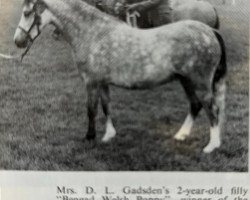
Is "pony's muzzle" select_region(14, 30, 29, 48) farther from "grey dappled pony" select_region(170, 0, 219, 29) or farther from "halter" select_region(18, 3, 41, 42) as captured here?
"grey dappled pony" select_region(170, 0, 219, 29)

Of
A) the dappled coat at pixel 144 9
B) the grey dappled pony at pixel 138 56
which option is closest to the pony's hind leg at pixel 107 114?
the grey dappled pony at pixel 138 56

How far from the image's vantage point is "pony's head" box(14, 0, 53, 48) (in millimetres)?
852

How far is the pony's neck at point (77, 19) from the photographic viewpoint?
0.84m

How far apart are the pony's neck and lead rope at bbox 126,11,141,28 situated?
17mm

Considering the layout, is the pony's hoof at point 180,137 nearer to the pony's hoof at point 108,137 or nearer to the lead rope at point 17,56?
the pony's hoof at point 108,137

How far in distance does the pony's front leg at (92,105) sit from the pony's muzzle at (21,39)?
4.4 inches

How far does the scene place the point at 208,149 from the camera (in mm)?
836

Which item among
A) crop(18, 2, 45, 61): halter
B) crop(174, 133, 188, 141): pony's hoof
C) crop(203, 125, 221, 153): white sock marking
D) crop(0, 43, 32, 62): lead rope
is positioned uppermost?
crop(18, 2, 45, 61): halter

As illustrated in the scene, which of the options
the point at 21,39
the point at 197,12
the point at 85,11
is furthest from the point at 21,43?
the point at 197,12

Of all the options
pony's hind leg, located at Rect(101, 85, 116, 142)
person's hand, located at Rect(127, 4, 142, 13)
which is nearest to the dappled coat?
person's hand, located at Rect(127, 4, 142, 13)

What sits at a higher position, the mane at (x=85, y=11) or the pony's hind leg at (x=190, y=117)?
the mane at (x=85, y=11)

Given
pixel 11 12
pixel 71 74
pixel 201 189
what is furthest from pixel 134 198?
pixel 11 12

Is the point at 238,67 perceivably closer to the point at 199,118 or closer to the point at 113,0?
the point at 199,118

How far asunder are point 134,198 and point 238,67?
24 centimetres
